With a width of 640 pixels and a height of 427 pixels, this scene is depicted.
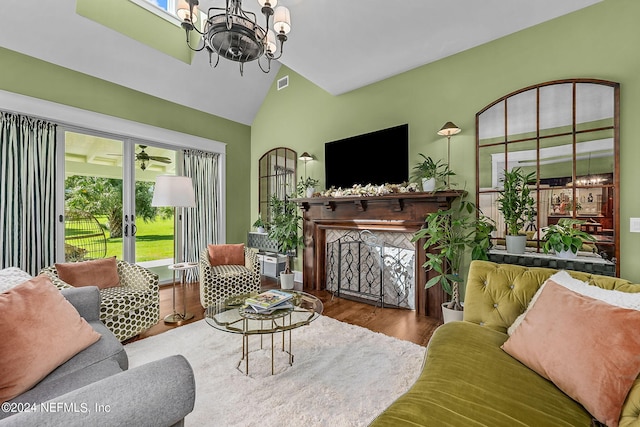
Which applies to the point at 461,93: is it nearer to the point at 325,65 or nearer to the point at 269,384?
the point at 325,65

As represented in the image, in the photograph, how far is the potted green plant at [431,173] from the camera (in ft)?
9.92

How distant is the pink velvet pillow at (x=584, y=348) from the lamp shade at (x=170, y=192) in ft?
9.78

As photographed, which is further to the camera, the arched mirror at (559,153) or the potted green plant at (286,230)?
the potted green plant at (286,230)

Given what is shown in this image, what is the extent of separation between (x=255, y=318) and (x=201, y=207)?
3350 millimetres

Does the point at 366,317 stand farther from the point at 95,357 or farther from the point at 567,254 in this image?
the point at 95,357

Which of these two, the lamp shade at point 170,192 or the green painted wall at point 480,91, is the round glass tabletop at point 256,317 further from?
the green painted wall at point 480,91

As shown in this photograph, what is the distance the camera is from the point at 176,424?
92 centimetres

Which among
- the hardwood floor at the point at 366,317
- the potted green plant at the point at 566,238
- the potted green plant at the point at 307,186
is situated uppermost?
the potted green plant at the point at 307,186

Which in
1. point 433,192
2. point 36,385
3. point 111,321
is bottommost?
point 111,321

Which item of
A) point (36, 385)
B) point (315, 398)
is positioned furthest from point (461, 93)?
point (36, 385)

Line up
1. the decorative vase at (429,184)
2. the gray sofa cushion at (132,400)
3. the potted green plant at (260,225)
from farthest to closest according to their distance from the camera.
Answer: the potted green plant at (260,225)
the decorative vase at (429,184)
the gray sofa cushion at (132,400)

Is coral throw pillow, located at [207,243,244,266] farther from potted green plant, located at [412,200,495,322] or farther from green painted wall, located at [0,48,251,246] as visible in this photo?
potted green plant, located at [412,200,495,322]

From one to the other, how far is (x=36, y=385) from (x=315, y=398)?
1.34 metres

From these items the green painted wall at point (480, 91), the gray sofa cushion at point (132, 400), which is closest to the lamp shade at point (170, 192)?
the green painted wall at point (480, 91)
